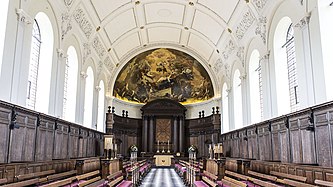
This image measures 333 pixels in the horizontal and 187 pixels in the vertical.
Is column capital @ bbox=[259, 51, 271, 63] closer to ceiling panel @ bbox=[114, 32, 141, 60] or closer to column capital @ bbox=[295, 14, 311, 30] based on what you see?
column capital @ bbox=[295, 14, 311, 30]

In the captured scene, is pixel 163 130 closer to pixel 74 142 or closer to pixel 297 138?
pixel 74 142

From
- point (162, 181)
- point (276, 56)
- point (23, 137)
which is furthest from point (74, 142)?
point (276, 56)

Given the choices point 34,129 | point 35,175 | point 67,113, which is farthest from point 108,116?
point 35,175

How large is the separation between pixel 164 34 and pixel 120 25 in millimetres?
5373

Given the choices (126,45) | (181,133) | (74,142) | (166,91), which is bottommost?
(74,142)

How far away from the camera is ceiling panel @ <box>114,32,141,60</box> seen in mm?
23672

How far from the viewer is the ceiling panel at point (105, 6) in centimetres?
1672

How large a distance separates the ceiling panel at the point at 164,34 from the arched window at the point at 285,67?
11708 mm

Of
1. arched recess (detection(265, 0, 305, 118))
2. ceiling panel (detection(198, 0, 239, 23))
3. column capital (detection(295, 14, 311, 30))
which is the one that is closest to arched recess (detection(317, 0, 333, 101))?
column capital (detection(295, 14, 311, 30))

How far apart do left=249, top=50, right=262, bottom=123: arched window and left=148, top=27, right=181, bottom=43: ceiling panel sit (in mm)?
8624

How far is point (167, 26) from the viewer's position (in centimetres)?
2353

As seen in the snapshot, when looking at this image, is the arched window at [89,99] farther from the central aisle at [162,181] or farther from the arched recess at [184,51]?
the central aisle at [162,181]

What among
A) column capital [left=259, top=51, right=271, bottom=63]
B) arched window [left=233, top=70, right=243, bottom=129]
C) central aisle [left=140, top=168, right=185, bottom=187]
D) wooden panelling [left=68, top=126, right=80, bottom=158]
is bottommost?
central aisle [left=140, top=168, right=185, bottom=187]

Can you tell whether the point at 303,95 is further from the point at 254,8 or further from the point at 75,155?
the point at 75,155
